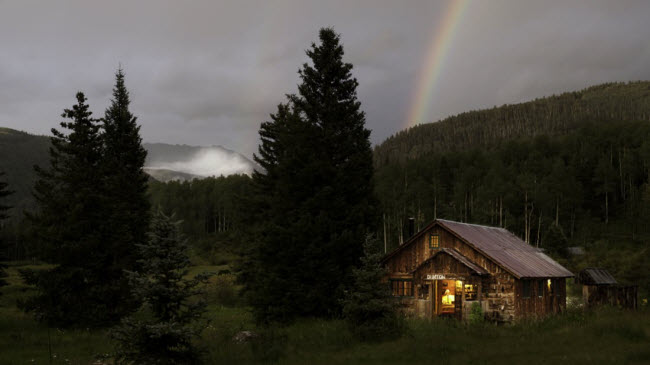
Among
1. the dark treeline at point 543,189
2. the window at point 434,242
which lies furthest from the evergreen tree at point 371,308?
the dark treeline at point 543,189

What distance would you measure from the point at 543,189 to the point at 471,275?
75.5 meters

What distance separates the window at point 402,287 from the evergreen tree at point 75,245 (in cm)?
1903

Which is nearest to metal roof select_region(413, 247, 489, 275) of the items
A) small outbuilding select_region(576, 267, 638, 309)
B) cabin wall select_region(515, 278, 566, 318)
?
cabin wall select_region(515, 278, 566, 318)

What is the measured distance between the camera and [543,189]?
103250 millimetres

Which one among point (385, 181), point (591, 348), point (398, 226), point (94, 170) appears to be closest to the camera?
point (591, 348)

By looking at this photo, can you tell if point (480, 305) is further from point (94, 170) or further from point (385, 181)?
point (385, 181)

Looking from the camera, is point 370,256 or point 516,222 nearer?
point 370,256

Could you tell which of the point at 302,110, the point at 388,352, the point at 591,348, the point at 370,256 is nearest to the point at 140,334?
the point at 388,352

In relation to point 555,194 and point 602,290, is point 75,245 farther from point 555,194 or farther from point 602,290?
point 555,194

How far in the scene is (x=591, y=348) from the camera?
20859 mm

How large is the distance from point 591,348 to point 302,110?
942 inches

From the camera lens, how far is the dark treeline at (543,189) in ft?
319

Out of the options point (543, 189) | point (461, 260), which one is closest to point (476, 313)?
point (461, 260)

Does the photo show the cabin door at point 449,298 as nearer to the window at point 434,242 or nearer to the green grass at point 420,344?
the window at point 434,242
